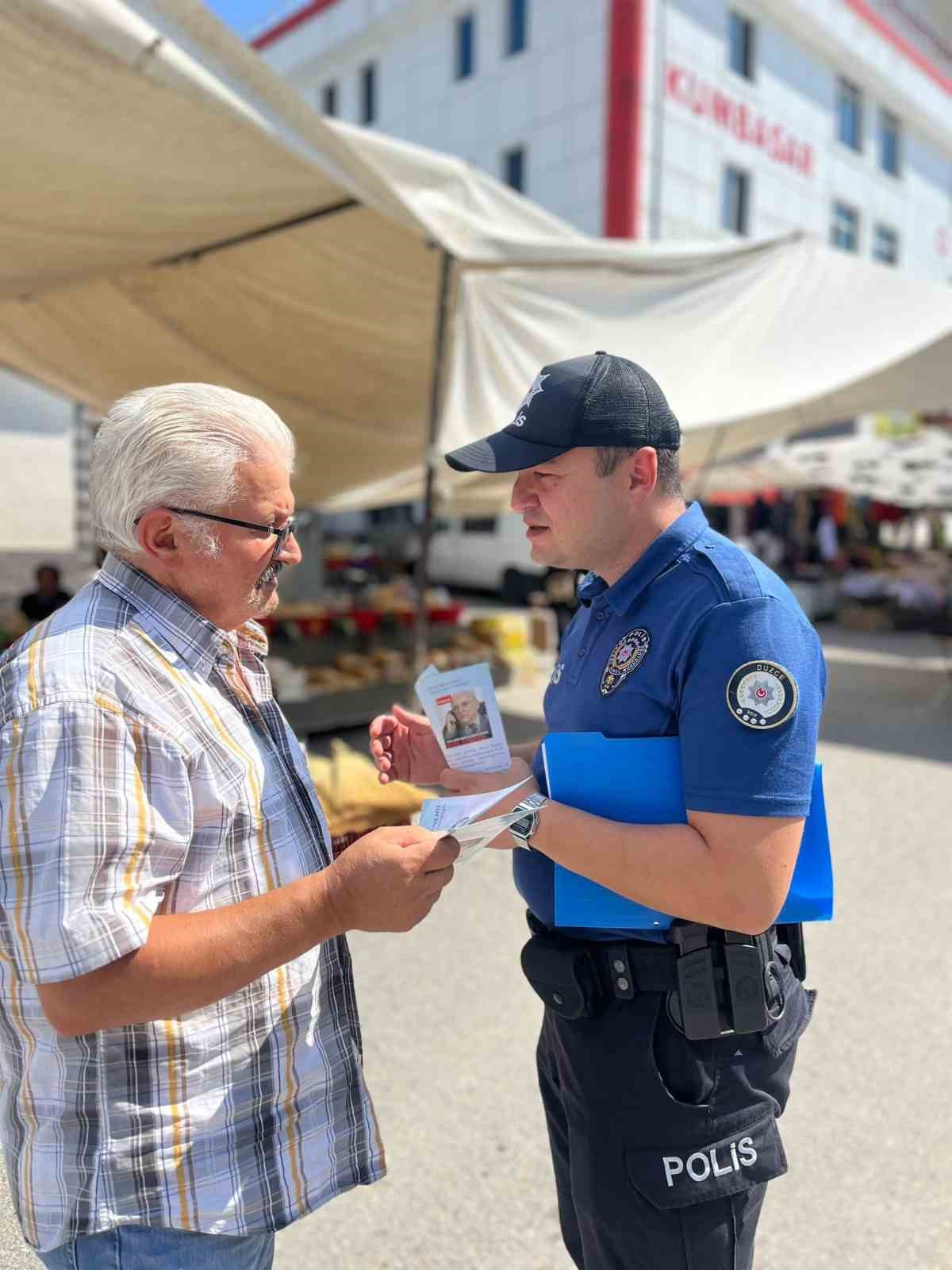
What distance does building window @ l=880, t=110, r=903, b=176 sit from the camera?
26172 mm

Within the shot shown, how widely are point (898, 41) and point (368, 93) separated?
45.8 feet

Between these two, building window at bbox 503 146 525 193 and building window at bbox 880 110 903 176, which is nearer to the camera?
building window at bbox 503 146 525 193

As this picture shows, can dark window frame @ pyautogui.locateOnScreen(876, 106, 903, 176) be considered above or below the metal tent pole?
above

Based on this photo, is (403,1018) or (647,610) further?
(403,1018)

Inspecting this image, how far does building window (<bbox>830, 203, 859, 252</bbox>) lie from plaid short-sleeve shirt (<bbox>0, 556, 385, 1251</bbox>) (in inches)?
1063

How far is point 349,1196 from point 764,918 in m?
1.79

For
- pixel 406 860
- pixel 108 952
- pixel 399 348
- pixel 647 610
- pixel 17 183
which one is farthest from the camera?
pixel 399 348

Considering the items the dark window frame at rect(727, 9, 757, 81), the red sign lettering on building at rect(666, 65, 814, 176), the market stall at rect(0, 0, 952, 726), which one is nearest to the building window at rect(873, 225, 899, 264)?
the red sign lettering on building at rect(666, 65, 814, 176)

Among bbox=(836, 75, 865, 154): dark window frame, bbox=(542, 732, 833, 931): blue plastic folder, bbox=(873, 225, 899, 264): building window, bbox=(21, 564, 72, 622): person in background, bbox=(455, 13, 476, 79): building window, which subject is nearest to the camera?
bbox=(542, 732, 833, 931): blue plastic folder

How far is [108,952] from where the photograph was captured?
1.06 m

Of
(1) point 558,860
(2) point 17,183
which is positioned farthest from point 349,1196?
(2) point 17,183

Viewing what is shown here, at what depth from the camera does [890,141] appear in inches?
1047

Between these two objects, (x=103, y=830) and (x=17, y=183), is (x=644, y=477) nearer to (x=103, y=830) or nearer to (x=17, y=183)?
(x=103, y=830)

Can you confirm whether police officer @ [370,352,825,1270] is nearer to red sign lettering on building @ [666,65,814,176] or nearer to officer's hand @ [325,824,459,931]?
officer's hand @ [325,824,459,931]
